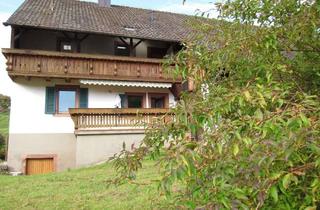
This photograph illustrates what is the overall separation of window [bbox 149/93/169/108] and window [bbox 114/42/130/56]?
2917mm

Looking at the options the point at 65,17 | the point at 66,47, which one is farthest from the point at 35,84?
the point at 65,17

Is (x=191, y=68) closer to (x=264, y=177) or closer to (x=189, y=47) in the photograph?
(x=189, y=47)

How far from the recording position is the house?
1605 centimetres

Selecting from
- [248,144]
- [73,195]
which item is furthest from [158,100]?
[248,144]

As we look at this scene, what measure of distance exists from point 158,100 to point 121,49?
3758mm

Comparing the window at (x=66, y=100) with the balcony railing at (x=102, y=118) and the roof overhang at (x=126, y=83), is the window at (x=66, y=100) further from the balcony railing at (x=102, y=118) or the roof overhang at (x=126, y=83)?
the balcony railing at (x=102, y=118)


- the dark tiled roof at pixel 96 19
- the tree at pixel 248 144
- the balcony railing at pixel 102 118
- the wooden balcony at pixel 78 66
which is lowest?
the tree at pixel 248 144

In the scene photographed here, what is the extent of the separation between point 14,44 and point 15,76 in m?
1.74

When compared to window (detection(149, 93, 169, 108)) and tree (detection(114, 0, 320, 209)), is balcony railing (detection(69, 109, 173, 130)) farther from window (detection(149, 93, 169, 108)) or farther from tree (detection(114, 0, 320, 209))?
tree (detection(114, 0, 320, 209))

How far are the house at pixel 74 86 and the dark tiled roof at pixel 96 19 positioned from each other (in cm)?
7

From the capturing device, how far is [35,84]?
57.3 ft

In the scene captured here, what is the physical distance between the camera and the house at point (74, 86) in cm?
1605

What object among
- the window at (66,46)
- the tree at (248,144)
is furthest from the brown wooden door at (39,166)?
the tree at (248,144)

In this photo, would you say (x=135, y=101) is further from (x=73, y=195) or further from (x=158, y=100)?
(x=73, y=195)
